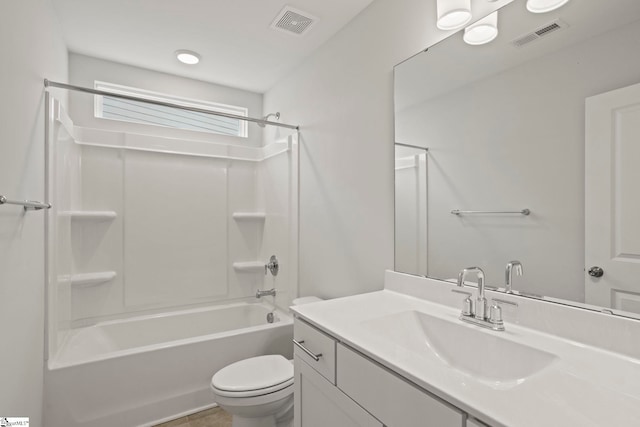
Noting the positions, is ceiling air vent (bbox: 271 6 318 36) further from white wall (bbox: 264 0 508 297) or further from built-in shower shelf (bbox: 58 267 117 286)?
built-in shower shelf (bbox: 58 267 117 286)

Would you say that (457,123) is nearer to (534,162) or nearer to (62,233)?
(534,162)

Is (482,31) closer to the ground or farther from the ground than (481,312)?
farther from the ground

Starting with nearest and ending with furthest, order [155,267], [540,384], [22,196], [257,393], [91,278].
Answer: [540,384], [22,196], [257,393], [91,278], [155,267]

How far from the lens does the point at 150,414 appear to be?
1.87 m

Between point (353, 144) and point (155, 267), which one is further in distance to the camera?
point (155, 267)

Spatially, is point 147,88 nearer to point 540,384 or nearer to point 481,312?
point 481,312

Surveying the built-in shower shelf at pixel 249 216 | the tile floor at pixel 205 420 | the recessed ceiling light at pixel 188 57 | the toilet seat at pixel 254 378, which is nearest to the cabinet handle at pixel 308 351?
the toilet seat at pixel 254 378

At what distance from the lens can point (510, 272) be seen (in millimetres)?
1178

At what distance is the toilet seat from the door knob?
1389 millimetres

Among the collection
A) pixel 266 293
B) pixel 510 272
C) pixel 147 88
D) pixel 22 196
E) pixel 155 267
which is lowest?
pixel 266 293

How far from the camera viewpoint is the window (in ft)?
8.86

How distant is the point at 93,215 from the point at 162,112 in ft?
3.69

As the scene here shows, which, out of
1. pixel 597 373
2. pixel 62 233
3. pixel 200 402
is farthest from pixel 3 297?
pixel 597 373

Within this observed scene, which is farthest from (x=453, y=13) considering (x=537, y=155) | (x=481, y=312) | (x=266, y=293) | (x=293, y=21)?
(x=266, y=293)
